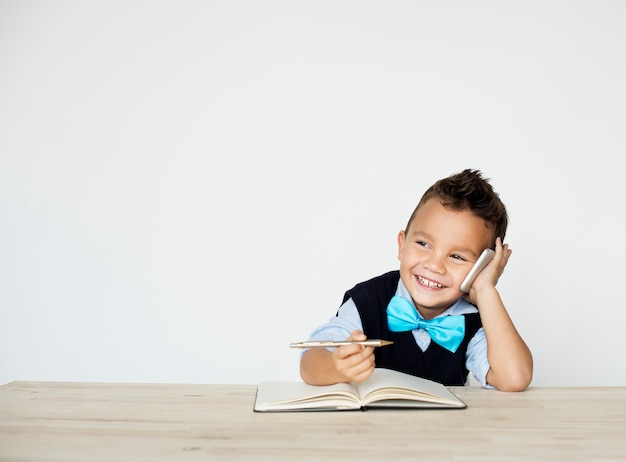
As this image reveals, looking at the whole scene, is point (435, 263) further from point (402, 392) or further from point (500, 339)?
point (402, 392)

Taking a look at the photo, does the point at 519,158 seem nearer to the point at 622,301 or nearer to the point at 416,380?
the point at 622,301

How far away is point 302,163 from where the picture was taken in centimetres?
330

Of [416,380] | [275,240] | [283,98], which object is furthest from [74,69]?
[416,380]

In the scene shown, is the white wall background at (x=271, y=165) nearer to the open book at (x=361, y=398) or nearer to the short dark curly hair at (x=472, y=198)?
the short dark curly hair at (x=472, y=198)

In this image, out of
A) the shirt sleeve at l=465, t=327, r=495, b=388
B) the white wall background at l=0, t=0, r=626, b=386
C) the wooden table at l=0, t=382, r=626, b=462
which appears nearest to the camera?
the wooden table at l=0, t=382, r=626, b=462

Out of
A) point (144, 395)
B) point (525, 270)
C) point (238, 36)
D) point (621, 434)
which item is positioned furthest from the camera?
point (238, 36)

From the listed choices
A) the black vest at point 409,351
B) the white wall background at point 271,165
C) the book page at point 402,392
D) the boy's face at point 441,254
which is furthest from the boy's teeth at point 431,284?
the white wall background at point 271,165

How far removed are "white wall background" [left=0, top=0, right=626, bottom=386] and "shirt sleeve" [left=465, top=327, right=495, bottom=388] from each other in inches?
48.4

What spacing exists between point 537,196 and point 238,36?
149cm

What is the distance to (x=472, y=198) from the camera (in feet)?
6.38

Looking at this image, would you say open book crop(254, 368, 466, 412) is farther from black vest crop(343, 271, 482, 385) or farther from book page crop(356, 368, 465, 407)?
black vest crop(343, 271, 482, 385)

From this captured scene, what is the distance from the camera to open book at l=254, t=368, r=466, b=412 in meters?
1.34

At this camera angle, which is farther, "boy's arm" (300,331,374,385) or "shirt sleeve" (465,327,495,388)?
"shirt sleeve" (465,327,495,388)

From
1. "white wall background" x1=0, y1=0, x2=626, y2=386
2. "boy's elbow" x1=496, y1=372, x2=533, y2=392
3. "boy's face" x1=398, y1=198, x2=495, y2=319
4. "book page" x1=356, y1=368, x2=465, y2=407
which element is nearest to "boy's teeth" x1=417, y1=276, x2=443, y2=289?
"boy's face" x1=398, y1=198, x2=495, y2=319
